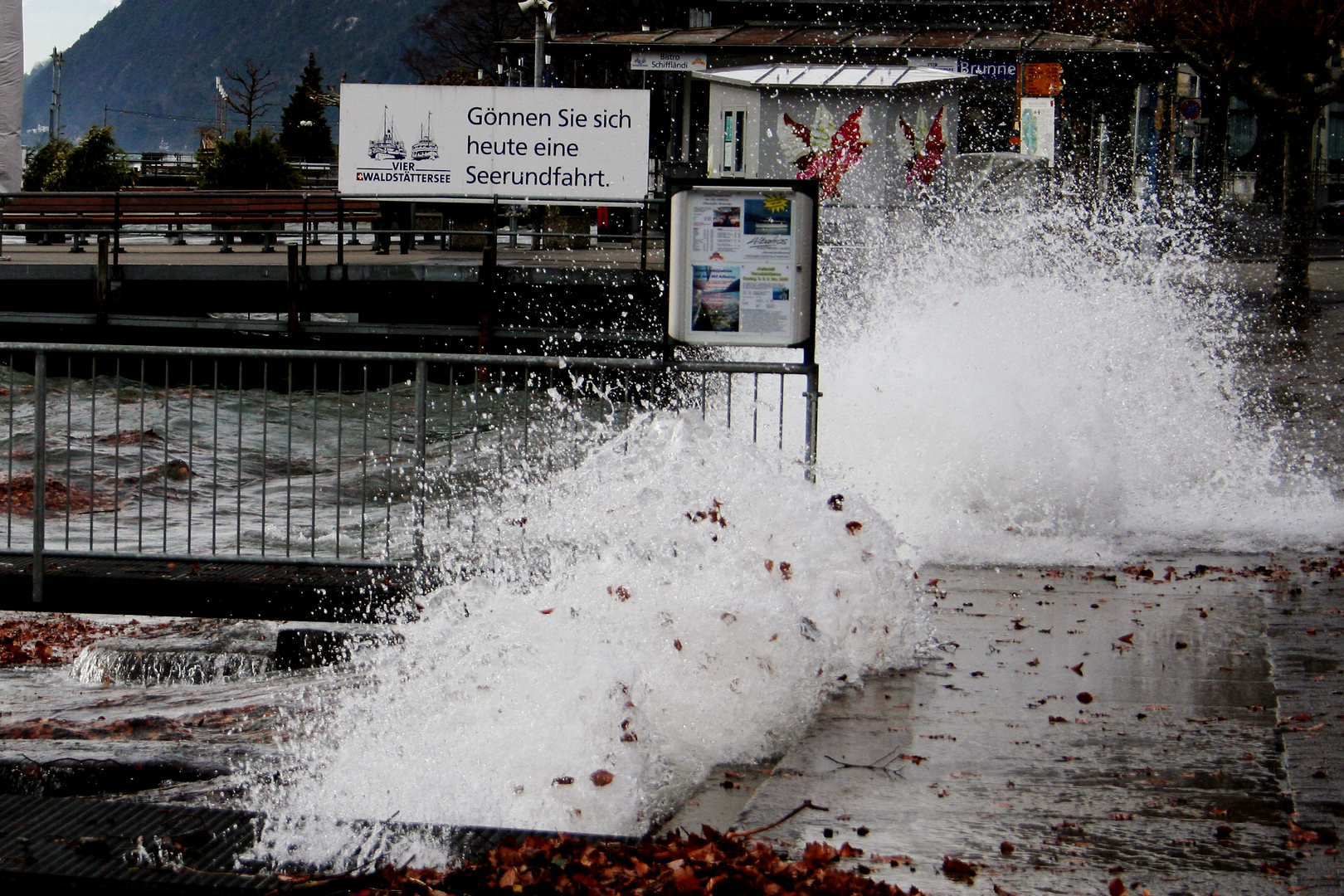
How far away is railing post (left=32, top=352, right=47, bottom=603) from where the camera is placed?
7445 millimetres

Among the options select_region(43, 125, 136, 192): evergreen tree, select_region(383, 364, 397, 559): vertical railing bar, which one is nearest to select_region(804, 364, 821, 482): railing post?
select_region(383, 364, 397, 559): vertical railing bar

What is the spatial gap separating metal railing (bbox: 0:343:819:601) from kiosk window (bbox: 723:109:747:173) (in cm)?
1902

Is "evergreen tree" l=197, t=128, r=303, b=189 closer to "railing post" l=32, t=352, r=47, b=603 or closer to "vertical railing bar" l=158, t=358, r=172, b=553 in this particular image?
"vertical railing bar" l=158, t=358, r=172, b=553

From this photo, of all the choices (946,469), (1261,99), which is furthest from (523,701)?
(1261,99)

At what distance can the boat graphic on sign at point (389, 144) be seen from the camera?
2270 cm

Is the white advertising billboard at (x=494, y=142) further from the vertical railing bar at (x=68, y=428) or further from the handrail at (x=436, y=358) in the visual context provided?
the handrail at (x=436, y=358)

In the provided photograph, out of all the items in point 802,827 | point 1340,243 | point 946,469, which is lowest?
point 802,827

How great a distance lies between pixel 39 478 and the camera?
24.7 ft

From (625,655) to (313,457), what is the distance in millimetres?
Result: 3029

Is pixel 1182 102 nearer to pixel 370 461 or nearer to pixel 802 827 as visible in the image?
pixel 370 461

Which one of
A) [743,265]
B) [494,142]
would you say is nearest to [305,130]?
[494,142]

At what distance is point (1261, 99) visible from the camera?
21203mm

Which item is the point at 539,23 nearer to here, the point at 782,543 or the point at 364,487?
the point at 364,487

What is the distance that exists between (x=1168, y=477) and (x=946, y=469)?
1795mm
